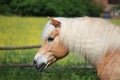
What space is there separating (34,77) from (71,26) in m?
2.91

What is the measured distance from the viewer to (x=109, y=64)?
4496 millimetres

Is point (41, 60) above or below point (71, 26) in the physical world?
below

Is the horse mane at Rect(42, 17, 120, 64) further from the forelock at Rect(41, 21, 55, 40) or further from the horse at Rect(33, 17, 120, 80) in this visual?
the forelock at Rect(41, 21, 55, 40)

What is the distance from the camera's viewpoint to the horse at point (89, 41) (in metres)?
4.52

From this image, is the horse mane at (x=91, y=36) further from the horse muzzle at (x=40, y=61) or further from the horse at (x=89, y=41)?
the horse muzzle at (x=40, y=61)

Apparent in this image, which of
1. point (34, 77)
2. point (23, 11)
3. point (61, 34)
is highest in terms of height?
point (61, 34)

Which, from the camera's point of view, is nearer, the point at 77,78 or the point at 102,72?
the point at 102,72

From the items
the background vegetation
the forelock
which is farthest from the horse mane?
the background vegetation

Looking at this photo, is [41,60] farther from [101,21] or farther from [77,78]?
[77,78]

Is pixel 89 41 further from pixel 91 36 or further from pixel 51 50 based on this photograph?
pixel 51 50

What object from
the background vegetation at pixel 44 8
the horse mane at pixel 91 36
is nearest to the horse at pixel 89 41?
the horse mane at pixel 91 36

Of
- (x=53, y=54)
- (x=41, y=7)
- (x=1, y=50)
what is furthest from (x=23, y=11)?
(x=53, y=54)

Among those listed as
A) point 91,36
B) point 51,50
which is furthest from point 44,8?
point 91,36

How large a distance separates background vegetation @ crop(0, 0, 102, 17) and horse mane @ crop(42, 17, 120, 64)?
28.1m
